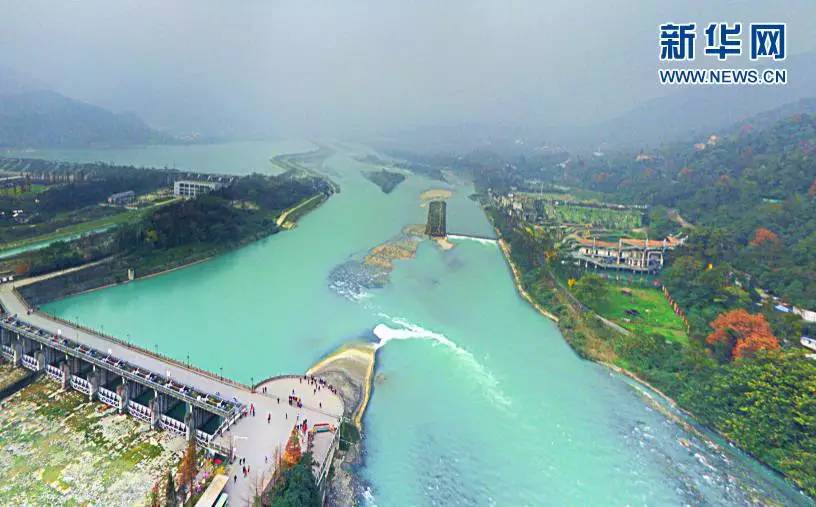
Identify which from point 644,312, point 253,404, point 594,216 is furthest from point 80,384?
point 594,216

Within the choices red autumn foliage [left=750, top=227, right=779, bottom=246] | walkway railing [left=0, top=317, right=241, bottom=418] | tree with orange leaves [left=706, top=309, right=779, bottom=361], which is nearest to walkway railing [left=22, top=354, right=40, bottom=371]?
walkway railing [left=0, top=317, right=241, bottom=418]

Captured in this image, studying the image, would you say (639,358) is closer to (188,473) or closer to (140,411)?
(188,473)

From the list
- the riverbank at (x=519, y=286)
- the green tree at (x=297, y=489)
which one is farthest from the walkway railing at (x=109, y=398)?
the riverbank at (x=519, y=286)

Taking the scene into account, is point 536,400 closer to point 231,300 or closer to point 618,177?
point 231,300

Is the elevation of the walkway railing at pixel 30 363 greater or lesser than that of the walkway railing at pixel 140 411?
greater

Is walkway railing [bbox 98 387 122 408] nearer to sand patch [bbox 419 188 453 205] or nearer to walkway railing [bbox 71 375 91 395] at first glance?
walkway railing [bbox 71 375 91 395]

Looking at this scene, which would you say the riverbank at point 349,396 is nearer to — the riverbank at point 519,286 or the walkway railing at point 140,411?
the walkway railing at point 140,411
